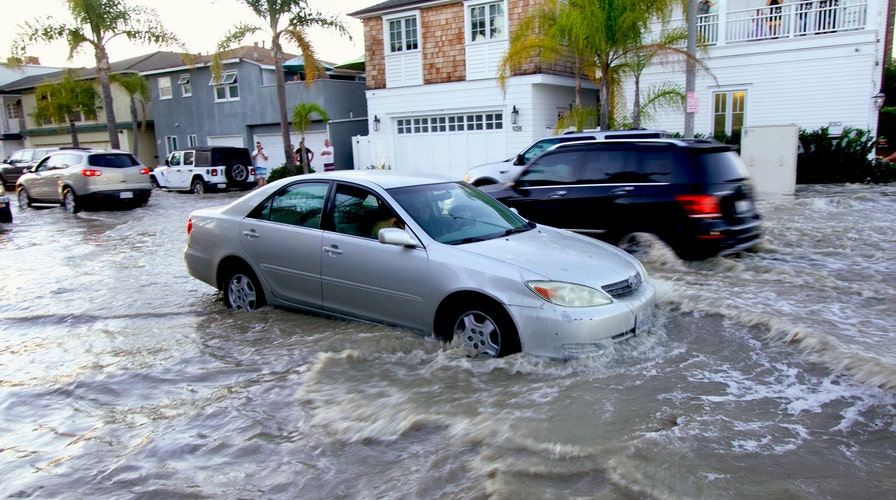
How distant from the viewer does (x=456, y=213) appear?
5.95 m

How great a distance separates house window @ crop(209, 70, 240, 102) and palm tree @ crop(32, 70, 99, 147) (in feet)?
30.4

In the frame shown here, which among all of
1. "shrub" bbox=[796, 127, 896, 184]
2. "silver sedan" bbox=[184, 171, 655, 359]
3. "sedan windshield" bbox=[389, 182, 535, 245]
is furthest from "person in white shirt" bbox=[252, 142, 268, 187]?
"sedan windshield" bbox=[389, 182, 535, 245]

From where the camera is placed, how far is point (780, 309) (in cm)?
637

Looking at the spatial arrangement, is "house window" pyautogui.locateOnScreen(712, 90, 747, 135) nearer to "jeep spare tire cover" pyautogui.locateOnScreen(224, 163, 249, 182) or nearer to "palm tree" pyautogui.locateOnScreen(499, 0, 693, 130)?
"palm tree" pyautogui.locateOnScreen(499, 0, 693, 130)

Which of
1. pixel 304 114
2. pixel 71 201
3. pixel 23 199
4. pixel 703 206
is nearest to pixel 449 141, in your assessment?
pixel 304 114

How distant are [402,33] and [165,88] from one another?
16242mm

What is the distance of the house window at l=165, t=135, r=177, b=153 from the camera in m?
34.2

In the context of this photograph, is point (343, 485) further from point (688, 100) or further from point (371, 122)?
point (371, 122)

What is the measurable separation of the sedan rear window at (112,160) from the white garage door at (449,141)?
883 cm

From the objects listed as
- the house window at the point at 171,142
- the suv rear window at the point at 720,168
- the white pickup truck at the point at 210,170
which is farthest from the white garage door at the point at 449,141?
the house window at the point at 171,142

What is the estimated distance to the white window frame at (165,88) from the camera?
33.8m

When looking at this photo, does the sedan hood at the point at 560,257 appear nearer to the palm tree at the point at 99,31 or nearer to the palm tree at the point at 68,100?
the palm tree at the point at 99,31

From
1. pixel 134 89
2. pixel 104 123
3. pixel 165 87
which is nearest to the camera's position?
pixel 134 89

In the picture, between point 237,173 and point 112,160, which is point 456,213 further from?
point 237,173
